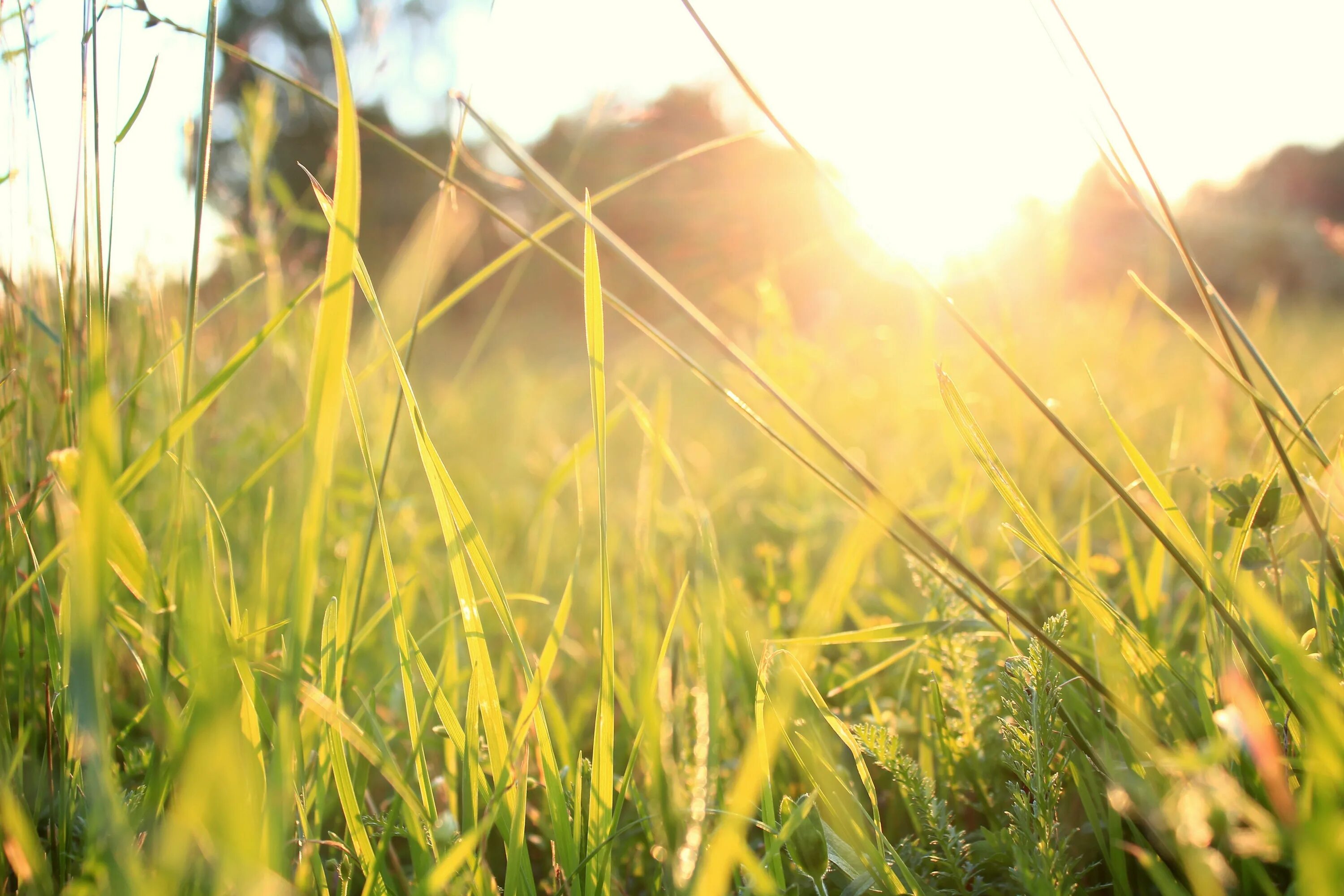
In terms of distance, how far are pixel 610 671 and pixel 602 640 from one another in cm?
2

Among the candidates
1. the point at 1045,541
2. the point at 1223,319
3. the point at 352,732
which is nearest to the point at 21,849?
the point at 352,732

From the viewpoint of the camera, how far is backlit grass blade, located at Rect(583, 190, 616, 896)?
39cm

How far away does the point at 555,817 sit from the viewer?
1.31 ft

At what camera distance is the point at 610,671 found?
1.38 feet

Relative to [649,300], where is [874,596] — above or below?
below

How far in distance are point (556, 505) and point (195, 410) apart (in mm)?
554

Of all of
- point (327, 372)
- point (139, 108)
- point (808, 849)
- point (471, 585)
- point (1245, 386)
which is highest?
point (139, 108)

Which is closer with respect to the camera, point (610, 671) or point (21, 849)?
point (21, 849)

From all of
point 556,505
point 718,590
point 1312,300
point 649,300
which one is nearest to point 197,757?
point 718,590

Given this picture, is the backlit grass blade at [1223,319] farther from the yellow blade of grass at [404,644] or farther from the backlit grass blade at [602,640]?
the yellow blade of grass at [404,644]

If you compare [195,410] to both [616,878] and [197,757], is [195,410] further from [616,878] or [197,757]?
[616,878]

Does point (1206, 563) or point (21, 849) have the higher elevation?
point (21, 849)

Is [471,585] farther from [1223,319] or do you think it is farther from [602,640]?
[1223,319]

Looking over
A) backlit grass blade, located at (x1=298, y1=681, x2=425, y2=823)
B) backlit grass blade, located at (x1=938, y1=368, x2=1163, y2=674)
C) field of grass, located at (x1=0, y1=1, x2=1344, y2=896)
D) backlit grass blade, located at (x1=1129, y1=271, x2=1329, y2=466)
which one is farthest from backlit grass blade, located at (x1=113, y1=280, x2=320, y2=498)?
backlit grass blade, located at (x1=1129, y1=271, x2=1329, y2=466)
